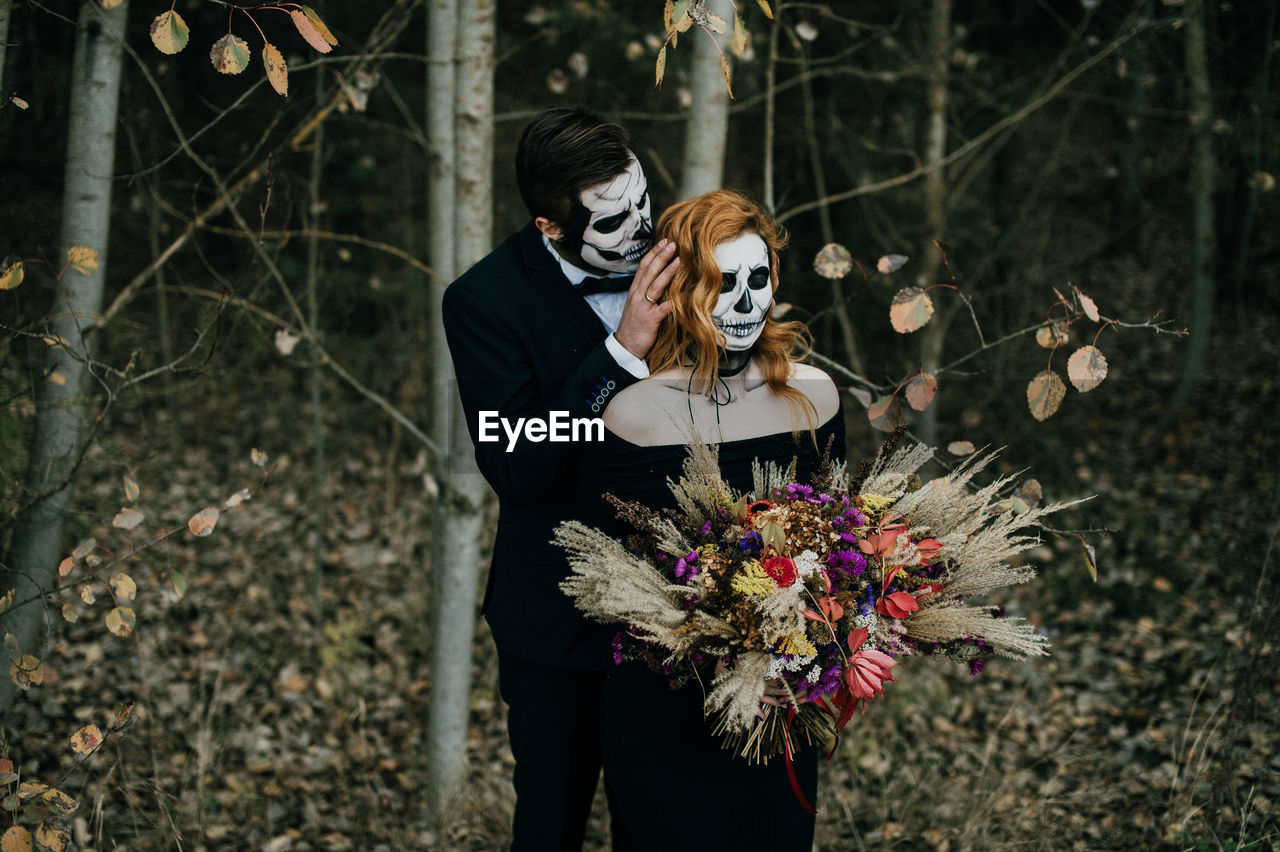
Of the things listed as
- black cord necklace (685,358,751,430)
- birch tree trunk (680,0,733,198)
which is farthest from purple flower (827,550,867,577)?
birch tree trunk (680,0,733,198)

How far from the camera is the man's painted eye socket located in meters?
2.19

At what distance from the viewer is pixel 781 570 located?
1.73 meters

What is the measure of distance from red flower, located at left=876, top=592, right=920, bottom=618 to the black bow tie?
3.53 ft

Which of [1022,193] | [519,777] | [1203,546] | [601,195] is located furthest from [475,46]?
[1022,193]

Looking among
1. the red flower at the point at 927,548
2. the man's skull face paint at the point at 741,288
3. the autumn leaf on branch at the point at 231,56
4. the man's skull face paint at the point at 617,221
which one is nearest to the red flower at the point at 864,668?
the red flower at the point at 927,548

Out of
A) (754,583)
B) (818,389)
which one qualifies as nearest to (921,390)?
(818,389)

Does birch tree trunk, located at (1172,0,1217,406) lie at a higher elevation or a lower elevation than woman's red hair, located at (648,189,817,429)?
Result: higher

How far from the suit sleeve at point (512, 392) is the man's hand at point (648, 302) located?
0.21 ft

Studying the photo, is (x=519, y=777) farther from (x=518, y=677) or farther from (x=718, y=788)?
(x=718, y=788)

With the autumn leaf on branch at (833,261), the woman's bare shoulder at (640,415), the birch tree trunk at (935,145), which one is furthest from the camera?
the birch tree trunk at (935,145)

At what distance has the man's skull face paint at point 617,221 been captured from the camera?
2168 millimetres

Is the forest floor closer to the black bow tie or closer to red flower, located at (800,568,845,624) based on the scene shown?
red flower, located at (800,568,845,624)

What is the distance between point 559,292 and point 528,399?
12.3 inches

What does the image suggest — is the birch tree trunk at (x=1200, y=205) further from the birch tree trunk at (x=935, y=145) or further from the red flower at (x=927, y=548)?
the red flower at (x=927, y=548)
